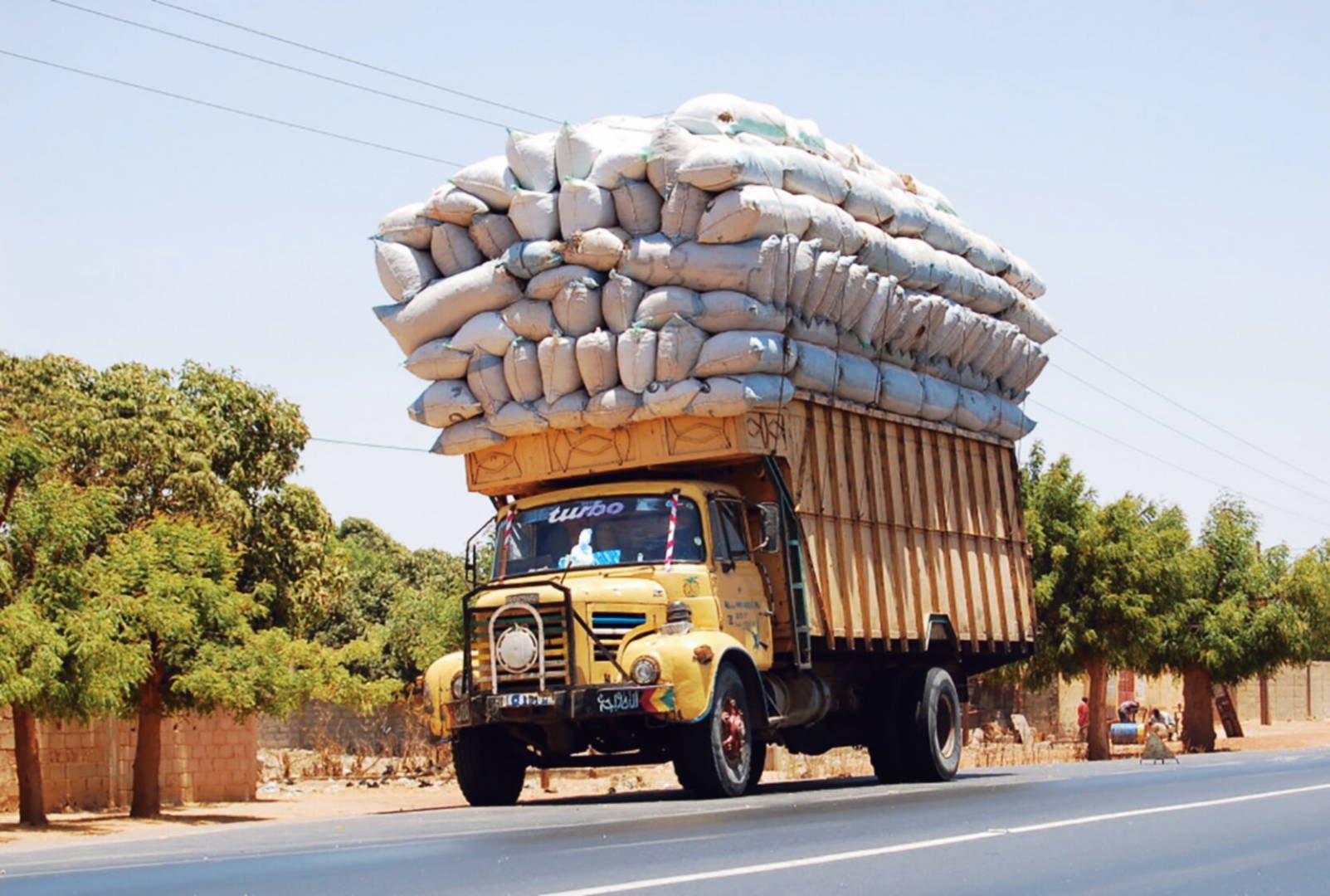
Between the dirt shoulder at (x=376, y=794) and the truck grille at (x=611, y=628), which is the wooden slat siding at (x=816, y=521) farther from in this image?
the dirt shoulder at (x=376, y=794)

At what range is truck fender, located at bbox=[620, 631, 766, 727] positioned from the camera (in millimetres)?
15062

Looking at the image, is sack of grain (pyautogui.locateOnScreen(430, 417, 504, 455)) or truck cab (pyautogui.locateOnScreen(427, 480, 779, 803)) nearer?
truck cab (pyautogui.locateOnScreen(427, 480, 779, 803))

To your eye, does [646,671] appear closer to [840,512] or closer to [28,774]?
[840,512]

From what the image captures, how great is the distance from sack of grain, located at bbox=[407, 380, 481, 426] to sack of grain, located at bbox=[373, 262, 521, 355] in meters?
0.49

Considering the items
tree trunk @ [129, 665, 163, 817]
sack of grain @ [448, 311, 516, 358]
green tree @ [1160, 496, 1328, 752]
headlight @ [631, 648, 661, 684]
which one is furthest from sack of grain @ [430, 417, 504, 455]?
green tree @ [1160, 496, 1328, 752]

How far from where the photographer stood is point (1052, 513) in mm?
35906

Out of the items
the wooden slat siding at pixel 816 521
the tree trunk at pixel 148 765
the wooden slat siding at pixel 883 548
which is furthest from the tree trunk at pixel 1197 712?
the tree trunk at pixel 148 765

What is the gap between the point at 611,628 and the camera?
15664 millimetres

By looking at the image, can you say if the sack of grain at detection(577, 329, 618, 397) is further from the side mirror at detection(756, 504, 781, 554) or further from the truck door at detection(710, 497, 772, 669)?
the side mirror at detection(756, 504, 781, 554)

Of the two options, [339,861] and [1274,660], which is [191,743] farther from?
[1274,660]

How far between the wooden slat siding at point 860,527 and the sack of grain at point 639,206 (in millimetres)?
3020

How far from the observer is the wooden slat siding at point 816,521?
694 inches

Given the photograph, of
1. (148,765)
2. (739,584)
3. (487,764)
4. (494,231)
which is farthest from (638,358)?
(148,765)

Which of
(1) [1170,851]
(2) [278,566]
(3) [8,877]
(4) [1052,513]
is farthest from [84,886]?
(4) [1052,513]
